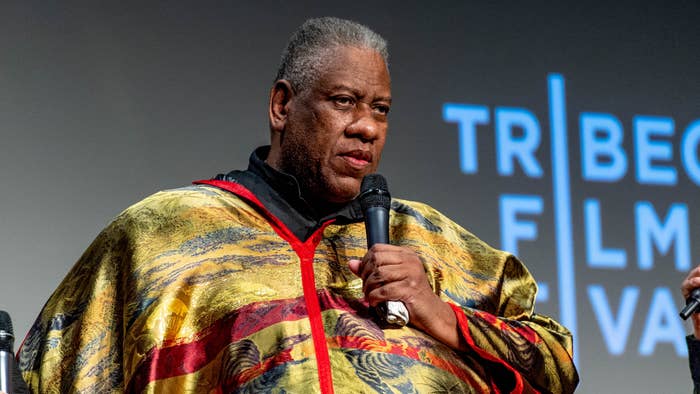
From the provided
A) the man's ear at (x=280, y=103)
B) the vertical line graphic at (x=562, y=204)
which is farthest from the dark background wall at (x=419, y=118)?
the man's ear at (x=280, y=103)

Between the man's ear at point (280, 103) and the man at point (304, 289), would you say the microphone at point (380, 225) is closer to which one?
the man at point (304, 289)

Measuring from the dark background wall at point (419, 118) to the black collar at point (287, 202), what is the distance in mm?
971

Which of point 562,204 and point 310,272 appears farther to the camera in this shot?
point 562,204

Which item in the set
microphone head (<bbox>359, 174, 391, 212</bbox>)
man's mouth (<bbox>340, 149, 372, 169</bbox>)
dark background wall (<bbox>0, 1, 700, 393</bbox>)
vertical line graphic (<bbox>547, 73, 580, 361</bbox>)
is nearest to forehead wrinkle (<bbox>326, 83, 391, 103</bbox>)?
man's mouth (<bbox>340, 149, 372, 169</bbox>)

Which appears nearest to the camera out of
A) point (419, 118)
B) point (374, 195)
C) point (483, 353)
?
point (374, 195)

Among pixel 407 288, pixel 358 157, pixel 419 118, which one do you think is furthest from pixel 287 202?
pixel 419 118

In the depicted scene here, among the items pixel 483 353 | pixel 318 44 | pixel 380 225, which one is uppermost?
pixel 318 44

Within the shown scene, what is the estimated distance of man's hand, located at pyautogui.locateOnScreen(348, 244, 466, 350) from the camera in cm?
249

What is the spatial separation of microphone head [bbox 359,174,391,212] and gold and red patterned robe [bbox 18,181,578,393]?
0.88 feet

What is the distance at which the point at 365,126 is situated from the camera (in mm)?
2957

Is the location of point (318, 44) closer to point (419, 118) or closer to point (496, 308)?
point (496, 308)

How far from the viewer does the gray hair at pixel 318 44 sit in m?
3.10

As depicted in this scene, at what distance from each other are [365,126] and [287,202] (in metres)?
0.27

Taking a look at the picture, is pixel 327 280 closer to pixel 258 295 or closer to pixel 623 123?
pixel 258 295
